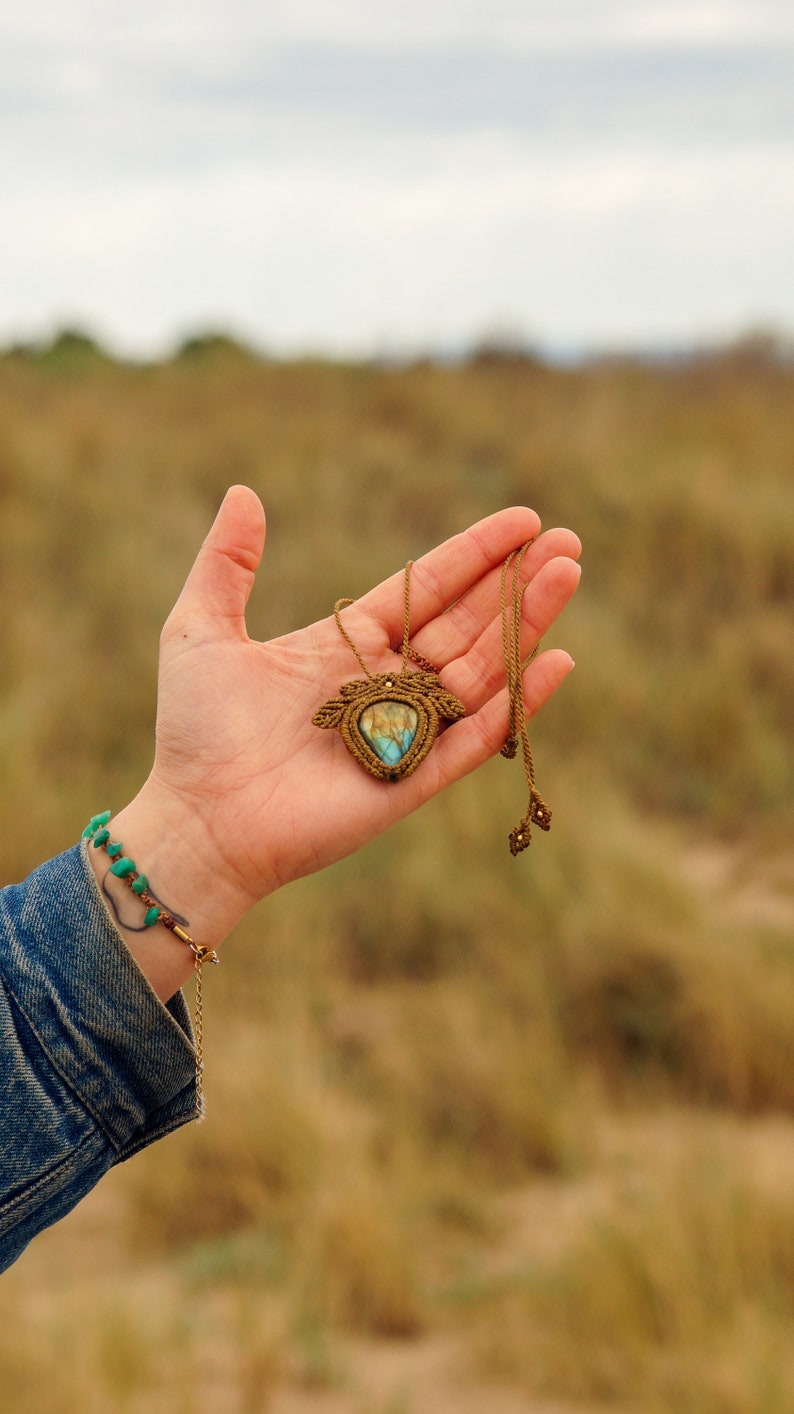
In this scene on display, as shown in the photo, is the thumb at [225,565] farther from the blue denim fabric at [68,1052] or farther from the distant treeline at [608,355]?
the distant treeline at [608,355]

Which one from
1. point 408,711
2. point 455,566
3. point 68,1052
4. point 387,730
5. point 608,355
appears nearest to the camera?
point 68,1052

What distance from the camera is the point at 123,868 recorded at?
181cm

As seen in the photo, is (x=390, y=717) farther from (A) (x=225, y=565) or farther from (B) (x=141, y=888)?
(B) (x=141, y=888)

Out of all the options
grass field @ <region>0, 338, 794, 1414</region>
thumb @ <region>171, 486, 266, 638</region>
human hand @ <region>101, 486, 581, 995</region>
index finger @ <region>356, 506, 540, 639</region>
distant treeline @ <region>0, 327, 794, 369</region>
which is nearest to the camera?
human hand @ <region>101, 486, 581, 995</region>

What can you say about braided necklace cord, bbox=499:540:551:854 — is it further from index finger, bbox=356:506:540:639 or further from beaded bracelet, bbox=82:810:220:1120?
beaded bracelet, bbox=82:810:220:1120

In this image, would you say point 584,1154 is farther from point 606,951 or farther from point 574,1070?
point 606,951

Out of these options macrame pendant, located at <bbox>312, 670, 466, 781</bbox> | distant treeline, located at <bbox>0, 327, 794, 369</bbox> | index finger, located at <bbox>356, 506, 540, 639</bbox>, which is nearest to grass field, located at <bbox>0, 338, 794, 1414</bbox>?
macrame pendant, located at <bbox>312, 670, 466, 781</bbox>

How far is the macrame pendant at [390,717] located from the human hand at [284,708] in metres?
0.03

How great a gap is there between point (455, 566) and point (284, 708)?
1.34ft

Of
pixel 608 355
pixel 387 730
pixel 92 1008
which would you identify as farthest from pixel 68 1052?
pixel 608 355

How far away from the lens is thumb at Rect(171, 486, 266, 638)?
6.72 ft

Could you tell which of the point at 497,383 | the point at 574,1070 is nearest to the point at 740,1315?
the point at 574,1070

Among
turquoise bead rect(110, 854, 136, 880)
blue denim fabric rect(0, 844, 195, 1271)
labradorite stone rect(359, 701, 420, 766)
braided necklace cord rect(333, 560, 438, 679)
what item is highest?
braided necklace cord rect(333, 560, 438, 679)

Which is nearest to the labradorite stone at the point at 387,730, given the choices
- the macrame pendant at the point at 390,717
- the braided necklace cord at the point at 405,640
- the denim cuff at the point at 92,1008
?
the macrame pendant at the point at 390,717
